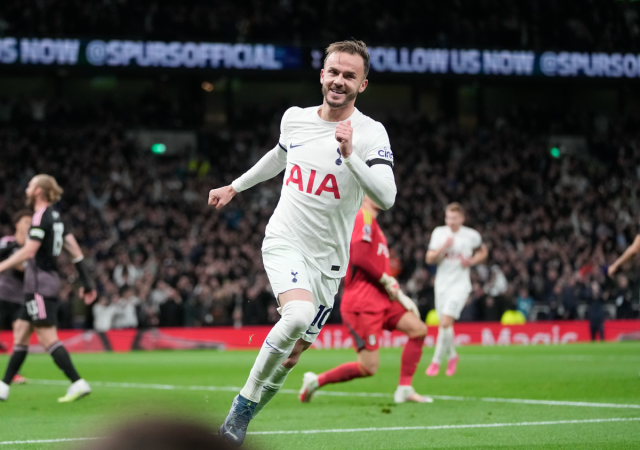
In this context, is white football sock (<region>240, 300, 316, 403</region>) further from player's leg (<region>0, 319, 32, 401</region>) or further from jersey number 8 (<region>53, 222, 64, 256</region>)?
player's leg (<region>0, 319, 32, 401</region>)

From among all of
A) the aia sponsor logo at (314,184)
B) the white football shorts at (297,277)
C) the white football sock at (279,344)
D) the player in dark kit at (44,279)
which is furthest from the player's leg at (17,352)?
the aia sponsor logo at (314,184)

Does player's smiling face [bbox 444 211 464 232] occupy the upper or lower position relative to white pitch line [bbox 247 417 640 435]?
upper

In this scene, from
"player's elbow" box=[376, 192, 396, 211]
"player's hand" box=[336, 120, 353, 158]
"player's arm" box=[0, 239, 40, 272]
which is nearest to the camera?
"player's hand" box=[336, 120, 353, 158]

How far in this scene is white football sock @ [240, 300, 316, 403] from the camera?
18.6ft

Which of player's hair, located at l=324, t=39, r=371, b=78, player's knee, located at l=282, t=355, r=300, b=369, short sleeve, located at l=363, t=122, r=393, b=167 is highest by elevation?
player's hair, located at l=324, t=39, r=371, b=78

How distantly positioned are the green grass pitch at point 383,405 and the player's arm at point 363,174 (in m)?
1.65

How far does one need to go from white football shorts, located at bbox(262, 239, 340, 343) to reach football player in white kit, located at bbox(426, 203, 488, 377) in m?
7.65

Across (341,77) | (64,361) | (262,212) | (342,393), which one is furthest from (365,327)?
(262,212)

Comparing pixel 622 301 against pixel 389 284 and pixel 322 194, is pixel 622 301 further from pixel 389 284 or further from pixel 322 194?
pixel 322 194

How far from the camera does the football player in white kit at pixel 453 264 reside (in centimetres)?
1384

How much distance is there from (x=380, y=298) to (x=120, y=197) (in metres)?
19.4

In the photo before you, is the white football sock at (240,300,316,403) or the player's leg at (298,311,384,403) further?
the player's leg at (298,311,384,403)

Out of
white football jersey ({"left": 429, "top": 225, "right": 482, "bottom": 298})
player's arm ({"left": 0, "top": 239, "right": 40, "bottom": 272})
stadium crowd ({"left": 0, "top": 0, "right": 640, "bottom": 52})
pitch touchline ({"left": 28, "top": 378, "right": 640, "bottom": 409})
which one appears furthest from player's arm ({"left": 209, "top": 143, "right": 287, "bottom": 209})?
stadium crowd ({"left": 0, "top": 0, "right": 640, "bottom": 52})

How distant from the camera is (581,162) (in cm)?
3488
